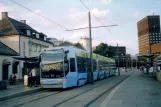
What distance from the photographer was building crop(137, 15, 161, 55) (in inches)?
4563

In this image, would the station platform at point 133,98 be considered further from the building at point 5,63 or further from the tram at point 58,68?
the building at point 5,63

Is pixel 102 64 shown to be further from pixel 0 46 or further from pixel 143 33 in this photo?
pixel 143 33

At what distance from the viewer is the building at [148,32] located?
4563 inches

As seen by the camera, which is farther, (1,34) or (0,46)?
(1,34)

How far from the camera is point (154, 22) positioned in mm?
116000

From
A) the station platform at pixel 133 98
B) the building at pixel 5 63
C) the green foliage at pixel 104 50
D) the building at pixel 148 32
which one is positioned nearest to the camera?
the station platform at pixel 133 98

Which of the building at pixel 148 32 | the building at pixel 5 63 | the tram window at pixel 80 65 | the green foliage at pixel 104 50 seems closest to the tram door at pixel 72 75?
the tram window at pixel 80 65

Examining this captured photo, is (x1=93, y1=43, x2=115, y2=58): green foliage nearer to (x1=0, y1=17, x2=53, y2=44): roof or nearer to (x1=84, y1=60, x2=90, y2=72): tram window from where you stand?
(x1=0, y1=17, x2=53, y2=44): roof

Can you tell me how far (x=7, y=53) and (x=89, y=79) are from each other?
15.3m

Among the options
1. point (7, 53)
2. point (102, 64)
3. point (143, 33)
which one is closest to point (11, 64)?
point (7, 53)

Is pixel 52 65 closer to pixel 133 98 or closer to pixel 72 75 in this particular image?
pixel 72 75

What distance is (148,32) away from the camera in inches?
4825

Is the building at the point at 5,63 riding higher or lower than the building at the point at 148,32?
lower

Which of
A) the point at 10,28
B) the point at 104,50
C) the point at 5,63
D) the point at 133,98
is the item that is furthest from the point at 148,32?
the point at 133,98
